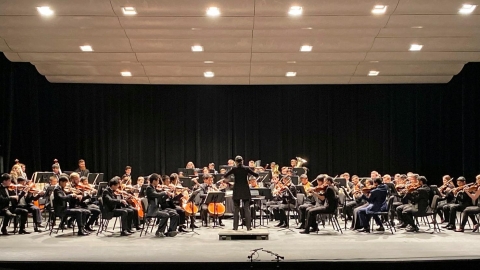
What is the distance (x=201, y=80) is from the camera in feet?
59.3

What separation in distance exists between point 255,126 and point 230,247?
1069 cm

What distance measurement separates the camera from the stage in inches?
318

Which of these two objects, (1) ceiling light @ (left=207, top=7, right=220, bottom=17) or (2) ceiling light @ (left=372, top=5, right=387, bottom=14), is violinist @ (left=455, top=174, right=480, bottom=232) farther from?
(1) ceiling light @ (left=207, top=7, right=220, bottom=17)

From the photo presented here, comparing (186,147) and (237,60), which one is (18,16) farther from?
(186,147)

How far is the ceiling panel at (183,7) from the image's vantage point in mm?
11016

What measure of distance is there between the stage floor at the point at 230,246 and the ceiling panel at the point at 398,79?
23.6 feet

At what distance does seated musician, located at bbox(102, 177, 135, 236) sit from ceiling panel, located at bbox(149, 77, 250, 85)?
6.85 m

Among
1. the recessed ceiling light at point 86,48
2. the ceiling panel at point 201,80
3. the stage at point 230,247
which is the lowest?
the stage at point 230,247

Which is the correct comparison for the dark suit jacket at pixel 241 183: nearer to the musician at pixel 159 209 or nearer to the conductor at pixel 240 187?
the conductor at pixel 240 187

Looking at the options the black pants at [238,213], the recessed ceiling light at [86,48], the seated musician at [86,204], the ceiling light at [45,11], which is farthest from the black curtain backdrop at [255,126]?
the black pants at [238,213]

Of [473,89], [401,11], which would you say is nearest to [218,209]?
[401,11]

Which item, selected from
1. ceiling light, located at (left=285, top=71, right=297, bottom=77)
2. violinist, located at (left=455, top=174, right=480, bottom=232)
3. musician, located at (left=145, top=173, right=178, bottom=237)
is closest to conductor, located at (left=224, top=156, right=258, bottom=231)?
musician, located at (left=145, top=173, right=178, bottom=237)

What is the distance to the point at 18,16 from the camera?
11836 mm

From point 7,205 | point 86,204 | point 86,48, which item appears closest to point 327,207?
point 86,204
